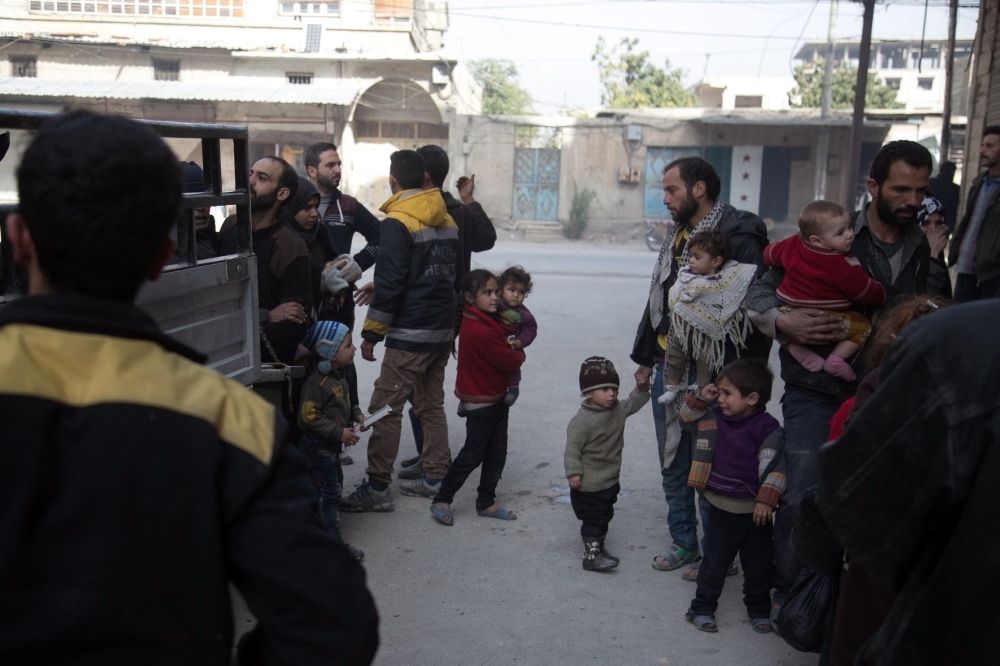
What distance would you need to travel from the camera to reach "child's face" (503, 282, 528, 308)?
5.16 meters

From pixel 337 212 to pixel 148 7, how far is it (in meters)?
29.1

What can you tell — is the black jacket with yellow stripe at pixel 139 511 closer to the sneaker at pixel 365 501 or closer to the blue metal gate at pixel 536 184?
the sneaker at pixel 365 501

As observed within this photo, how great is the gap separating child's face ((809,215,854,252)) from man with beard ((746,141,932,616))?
0.14m

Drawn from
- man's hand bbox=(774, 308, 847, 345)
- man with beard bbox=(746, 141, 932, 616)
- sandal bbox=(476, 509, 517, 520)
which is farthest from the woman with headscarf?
sandal bbox=(476, 509, 517, 520)

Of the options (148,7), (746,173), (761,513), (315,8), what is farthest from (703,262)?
(315,8)

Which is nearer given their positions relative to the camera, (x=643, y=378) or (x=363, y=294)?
(x=643, y=378)

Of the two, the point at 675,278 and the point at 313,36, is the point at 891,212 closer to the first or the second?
the point at 675,278

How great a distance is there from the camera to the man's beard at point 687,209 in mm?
4410

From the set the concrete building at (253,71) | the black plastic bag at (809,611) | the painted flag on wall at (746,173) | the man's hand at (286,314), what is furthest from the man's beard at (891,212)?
the painted flag on wall at (746,173)

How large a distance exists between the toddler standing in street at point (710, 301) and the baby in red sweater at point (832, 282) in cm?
39

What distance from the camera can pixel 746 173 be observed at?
28.6 meters

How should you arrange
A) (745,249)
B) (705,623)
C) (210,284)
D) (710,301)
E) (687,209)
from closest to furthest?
(210,284), (705,623), (710,301), (745,249), (687,209)


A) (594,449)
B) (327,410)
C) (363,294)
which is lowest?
(594,449)

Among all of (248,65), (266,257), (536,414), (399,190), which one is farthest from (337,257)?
(248,65)
